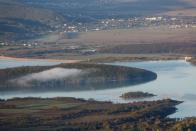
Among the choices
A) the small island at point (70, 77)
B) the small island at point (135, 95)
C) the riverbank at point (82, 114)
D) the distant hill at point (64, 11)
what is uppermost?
the riverbank at point (82, 114)

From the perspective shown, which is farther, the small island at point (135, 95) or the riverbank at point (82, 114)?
the small island at point (135, 95)

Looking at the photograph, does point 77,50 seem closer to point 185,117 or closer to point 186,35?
point 186,35

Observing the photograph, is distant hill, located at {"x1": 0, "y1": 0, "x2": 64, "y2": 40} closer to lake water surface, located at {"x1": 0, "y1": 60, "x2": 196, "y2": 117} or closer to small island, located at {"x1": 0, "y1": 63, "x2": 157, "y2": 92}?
small island, located at {"x1": 0, "y1": 63, "x2": 157, "y2": 92}

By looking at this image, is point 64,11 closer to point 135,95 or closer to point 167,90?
point 167,90

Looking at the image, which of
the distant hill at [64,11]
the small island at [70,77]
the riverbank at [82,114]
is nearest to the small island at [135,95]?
the riverbank at [82,114]

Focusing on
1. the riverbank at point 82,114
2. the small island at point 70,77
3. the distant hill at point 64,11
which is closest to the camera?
the riverbank at point 82,114

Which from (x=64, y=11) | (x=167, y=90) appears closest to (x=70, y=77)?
(x=167, y=90)

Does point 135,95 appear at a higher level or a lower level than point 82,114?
lower

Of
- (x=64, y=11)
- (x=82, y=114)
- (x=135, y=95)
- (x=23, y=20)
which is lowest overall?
(x=64, y=11)

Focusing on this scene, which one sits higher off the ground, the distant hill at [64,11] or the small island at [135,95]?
the small island at [135,95]

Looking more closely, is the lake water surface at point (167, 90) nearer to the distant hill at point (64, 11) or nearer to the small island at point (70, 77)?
the small island at point (70, 77)

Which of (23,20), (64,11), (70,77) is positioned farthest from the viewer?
(64,11)
